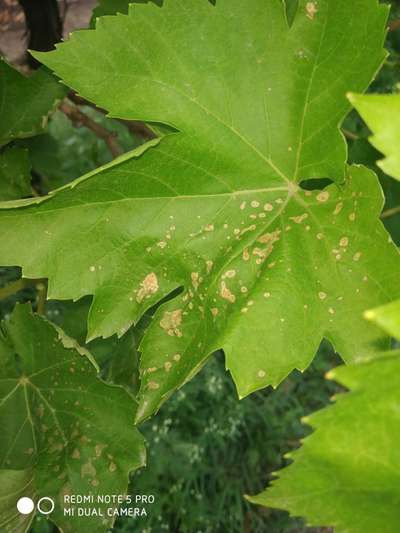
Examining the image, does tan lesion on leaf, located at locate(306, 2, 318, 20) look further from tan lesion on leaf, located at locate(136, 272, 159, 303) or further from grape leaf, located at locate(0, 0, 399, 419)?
tan lesion on leaf, located at locate(136, 272, 159, 303)

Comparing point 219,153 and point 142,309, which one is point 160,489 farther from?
point 219,153

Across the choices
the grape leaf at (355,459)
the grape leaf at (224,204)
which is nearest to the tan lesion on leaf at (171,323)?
the grape leaf at (224,204)

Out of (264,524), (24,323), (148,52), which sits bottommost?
(264,524)

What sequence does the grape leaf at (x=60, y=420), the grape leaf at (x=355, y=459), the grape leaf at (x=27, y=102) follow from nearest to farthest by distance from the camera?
the grape leaf at (x=355, y=459) < the grape leaf at (x=60, y=420) < the grape leaf at (x=27, y=102)

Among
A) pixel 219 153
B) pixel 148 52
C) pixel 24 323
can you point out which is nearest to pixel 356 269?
pixel 219 153

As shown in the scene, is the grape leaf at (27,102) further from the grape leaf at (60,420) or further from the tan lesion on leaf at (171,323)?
the tan lesion on leaf at (171,323)

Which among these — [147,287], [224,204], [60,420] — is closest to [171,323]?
[147,287]

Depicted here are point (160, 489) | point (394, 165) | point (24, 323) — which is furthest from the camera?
point (160, 489)
